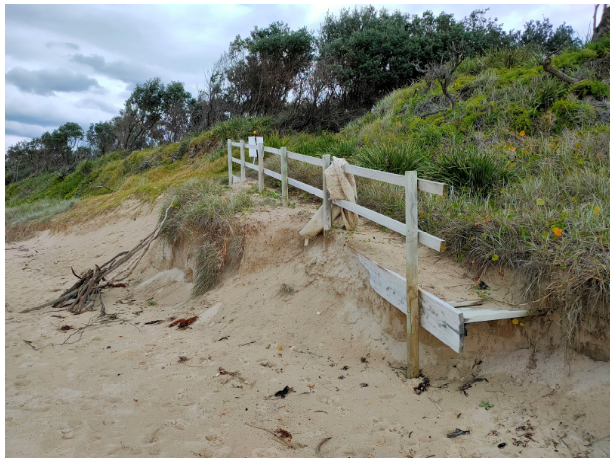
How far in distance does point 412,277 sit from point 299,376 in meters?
1.60

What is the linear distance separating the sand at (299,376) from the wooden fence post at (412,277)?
0.79 ft

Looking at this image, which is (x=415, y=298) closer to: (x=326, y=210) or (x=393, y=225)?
(x=393, y=225)

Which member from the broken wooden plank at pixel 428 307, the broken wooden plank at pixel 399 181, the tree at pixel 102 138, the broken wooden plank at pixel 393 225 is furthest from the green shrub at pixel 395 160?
the tree at pixel 102 138

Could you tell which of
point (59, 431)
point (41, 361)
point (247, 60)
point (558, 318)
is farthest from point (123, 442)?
point (247, 60)

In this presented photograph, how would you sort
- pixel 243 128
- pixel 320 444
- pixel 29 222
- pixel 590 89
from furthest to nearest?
pixel 243 128
pixel 29 222
pixel 590 89
pixel 320 444

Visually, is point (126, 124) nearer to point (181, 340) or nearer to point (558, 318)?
point (181, 340)

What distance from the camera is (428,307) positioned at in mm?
4395

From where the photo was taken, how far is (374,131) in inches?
463

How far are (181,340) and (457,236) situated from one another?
387 centimetres

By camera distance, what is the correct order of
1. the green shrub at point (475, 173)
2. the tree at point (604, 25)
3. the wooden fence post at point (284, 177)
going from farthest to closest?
the tree at point (604, 25) < the wooden fence post at point (284, 177) < the green shrub at point (475, 173)

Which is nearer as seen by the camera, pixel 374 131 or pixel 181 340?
pixel 181 340

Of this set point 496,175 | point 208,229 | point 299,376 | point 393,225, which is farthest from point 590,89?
point 299,376

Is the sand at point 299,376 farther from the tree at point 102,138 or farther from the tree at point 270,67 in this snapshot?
the tree at point 102,138

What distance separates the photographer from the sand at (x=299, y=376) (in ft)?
11.7
